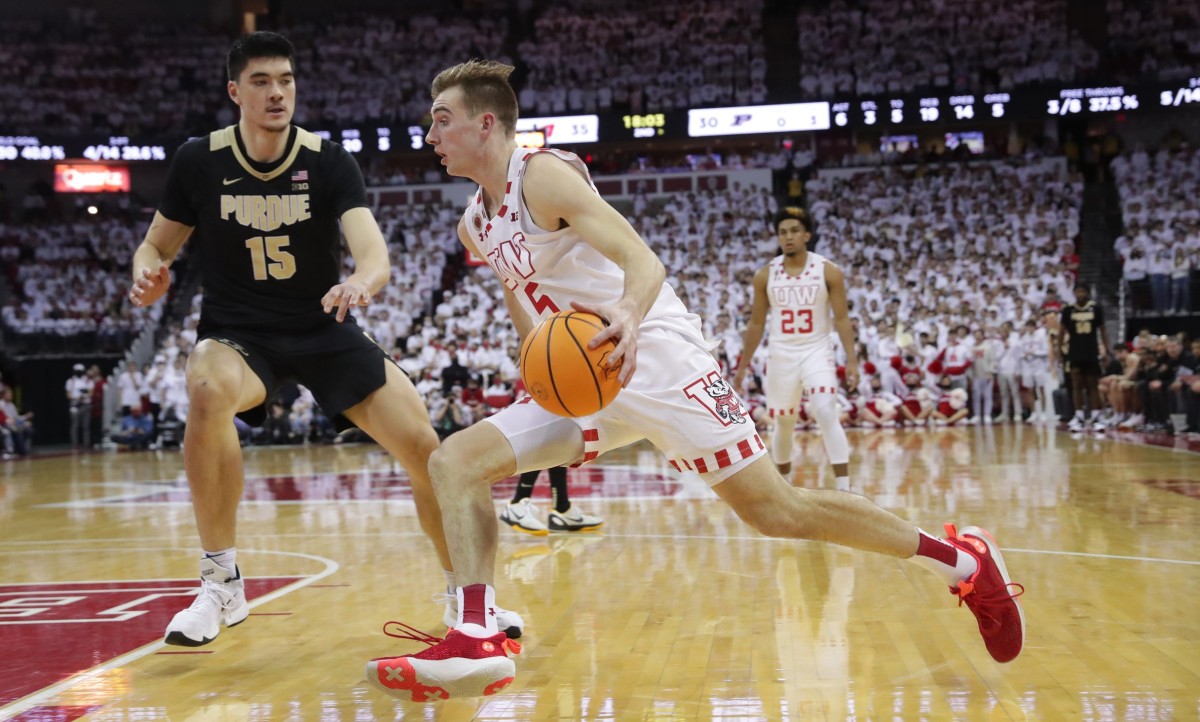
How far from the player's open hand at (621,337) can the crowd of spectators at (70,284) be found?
23.5 metres

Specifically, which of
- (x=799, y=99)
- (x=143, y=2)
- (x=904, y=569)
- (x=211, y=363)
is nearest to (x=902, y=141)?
(x=799, y=99)

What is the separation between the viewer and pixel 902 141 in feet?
102

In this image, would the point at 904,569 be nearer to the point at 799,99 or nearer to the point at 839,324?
the point at 839,324

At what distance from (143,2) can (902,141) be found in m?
23.1

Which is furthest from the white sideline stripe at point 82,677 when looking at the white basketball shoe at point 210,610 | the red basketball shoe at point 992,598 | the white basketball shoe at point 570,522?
the red basketball shoe at point 992,598

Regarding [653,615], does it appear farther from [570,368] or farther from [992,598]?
[570,368]

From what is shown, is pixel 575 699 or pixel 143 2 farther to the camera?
pixel 143 2

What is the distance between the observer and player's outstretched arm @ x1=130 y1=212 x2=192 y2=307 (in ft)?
14.9

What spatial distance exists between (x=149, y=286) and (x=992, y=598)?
342 cm

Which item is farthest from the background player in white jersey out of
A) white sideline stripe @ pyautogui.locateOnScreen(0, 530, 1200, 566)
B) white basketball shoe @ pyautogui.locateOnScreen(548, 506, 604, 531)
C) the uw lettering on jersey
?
white basketball shoe @ pyautogui.locateOnScreen(548, 506, 604, 531)

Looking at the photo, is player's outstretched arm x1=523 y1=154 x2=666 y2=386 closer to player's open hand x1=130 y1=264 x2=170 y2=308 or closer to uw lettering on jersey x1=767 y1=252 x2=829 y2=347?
player's open hand x1=130 y1=264 x2=170 y2=308

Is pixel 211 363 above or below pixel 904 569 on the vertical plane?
above

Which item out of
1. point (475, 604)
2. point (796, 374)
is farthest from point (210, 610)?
point (796, 374)

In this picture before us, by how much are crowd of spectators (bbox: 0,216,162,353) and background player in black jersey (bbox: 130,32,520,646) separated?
21403mm
